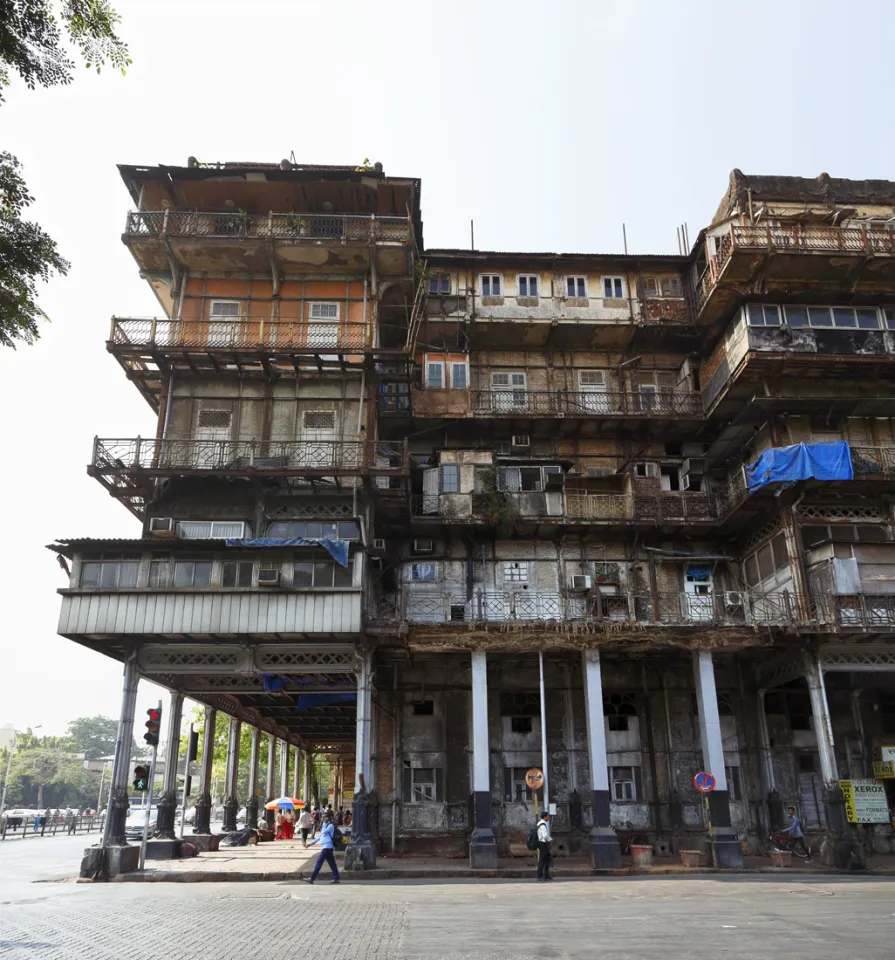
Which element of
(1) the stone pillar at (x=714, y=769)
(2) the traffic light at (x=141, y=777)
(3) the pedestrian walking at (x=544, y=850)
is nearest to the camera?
(3) the pedestrian walking at (x=544, y=850)

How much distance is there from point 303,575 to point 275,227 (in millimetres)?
13617

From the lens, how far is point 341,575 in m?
A: 25.6

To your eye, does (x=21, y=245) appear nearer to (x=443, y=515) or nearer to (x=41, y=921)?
(x=41, y=921)

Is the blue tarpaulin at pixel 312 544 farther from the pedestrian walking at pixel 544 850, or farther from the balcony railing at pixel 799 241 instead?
the balcony railing at pixel 799 241

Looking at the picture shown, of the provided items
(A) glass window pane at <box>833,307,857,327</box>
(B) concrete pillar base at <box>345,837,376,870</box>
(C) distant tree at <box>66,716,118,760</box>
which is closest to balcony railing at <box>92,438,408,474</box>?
(B) concrete pillar base at <box>345,837,376,870</box>

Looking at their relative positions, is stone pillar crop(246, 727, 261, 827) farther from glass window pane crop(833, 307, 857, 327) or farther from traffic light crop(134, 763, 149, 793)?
glass window pane crop(833, 307, 857, 327)

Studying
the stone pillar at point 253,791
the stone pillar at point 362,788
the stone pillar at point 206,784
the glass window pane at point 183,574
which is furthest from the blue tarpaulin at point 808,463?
the stone pillar at point 253,791

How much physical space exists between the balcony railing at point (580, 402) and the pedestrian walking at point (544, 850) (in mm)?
16281

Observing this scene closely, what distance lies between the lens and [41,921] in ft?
45.5

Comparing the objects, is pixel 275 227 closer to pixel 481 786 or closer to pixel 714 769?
pixel 481 786

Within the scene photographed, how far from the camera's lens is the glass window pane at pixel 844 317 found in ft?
98.2

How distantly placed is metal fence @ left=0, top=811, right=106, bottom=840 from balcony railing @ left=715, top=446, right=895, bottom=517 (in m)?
36.0

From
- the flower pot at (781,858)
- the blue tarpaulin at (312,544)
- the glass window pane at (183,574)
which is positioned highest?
the blue tarpaulin at (312,544)

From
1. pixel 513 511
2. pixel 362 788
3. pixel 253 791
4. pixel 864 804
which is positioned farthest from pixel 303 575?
pixel 864 804
